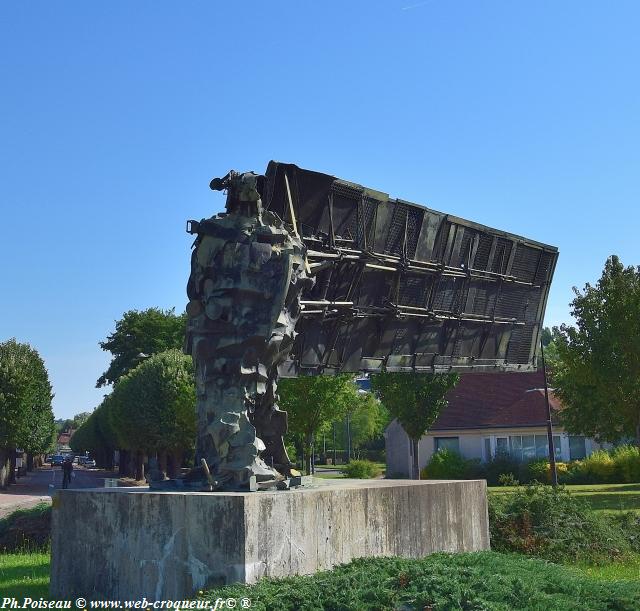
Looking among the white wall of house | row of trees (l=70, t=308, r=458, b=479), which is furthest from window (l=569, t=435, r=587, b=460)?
row of trees (l=70, t=308, r=458, b=479)

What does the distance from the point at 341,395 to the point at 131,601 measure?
28.6m

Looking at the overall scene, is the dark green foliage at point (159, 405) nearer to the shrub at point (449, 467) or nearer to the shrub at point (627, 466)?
the shrub at point (449, 467)

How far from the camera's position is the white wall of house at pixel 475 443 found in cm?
4891

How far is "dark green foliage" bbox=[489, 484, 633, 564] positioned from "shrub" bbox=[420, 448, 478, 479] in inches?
1073

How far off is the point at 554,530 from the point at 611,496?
1824cm

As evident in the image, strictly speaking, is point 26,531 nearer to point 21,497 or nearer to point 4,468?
point 21,497

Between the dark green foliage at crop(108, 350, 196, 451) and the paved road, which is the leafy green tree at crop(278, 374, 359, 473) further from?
the dark green foliage at crop(108, 350, 196, 451)

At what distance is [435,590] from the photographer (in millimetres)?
7391

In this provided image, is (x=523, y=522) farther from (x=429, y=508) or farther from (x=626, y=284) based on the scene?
(x=626, y=284)

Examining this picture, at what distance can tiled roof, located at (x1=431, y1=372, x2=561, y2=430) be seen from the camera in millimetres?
49500

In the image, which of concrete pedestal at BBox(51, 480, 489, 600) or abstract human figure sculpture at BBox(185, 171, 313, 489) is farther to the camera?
abstract human figure sculpture at BBox(185, 171, 313, 489)

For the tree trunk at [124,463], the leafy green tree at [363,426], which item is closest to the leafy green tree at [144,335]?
the tree trunk at [124,463]

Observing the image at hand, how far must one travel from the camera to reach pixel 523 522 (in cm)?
1501

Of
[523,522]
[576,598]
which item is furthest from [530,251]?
[576,598]
